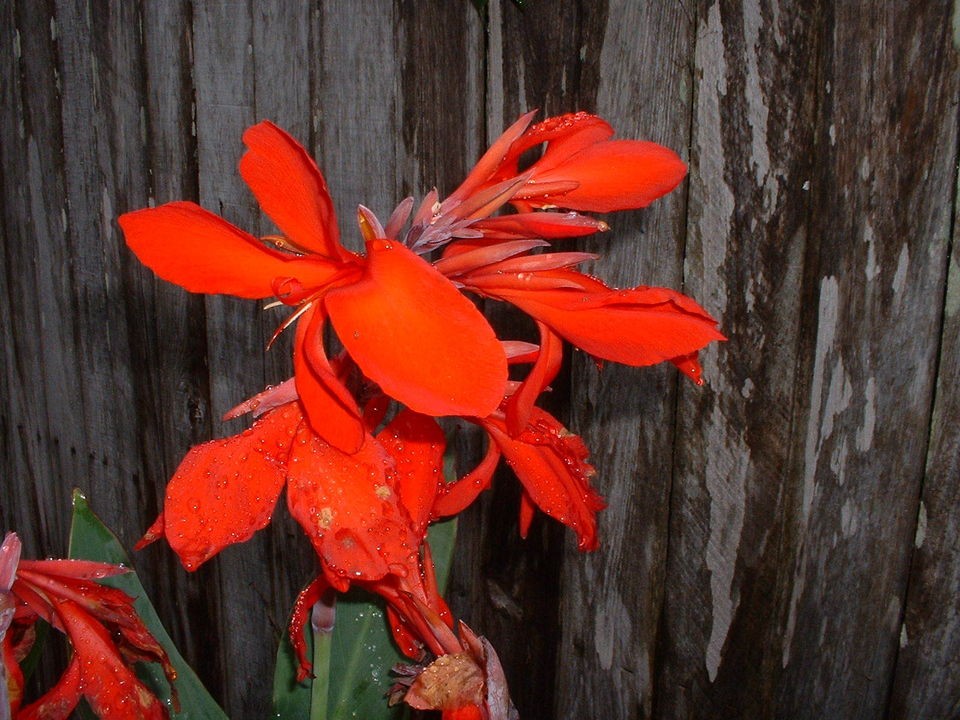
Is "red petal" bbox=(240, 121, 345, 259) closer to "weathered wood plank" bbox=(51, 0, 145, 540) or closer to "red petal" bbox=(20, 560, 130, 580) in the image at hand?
"red petal" bbox=(20, 560, 130, 580)

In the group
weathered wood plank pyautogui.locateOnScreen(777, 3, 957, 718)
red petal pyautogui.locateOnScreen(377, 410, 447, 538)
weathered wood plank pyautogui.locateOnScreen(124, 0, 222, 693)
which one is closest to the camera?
red petal pyautogui.locateOnScreen(377, 410, 447, 538)

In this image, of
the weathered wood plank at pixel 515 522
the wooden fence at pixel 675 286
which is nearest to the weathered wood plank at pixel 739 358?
the wooden fence at pixel 675 286

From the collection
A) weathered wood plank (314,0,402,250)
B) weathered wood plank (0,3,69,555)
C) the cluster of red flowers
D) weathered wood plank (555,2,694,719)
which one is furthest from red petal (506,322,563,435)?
weathered wood plank (0,3,69,555)

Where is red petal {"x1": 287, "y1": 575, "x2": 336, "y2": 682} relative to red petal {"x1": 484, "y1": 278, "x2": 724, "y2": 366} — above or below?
below

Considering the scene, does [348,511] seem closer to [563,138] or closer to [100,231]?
[563,138]

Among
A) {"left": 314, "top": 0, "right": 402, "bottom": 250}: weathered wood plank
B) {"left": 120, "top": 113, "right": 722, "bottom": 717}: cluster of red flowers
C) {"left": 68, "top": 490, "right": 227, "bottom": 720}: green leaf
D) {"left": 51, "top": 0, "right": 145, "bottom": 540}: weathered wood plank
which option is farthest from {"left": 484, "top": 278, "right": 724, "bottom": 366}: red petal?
{"left": 51, "top": 0, "right": 145, "bottom": 540}: weathered wood plank

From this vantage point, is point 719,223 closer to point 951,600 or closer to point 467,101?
point 467,101

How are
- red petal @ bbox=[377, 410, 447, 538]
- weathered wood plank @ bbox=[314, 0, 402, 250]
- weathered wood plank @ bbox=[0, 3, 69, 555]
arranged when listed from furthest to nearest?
weathered wood plank @ bbox=[0, 3, 69, 555] < weathered wood plank @ bbox=[314, 0, 402, 250] < red petal @ bbox=[377, 410, 447, 538]

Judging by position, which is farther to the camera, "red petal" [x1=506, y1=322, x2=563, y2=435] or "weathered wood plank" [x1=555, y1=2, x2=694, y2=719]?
"weathered wood plank" [x1=555, y1=2, x2=694, y2=719]
